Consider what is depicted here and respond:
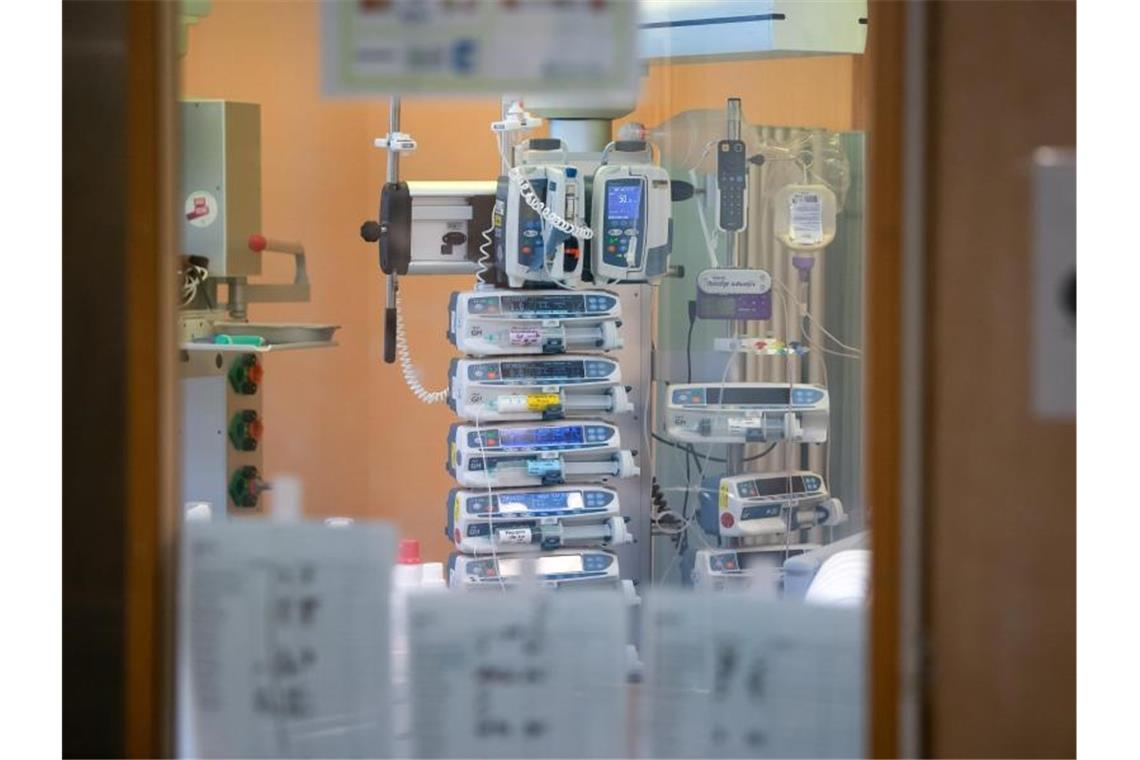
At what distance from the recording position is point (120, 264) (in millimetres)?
1583

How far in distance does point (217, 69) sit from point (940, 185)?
114 centimetres

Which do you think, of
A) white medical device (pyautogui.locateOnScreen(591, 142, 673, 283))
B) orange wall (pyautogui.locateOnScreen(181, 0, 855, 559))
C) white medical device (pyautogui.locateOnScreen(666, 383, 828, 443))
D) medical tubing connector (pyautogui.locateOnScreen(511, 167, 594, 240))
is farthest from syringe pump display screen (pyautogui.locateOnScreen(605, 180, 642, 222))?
white medical device (pyautogui.locateOnScreen(666, 383, 828, 443))

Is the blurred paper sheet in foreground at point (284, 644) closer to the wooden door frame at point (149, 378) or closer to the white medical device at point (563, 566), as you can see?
the wooden door frame at point (149, 378)

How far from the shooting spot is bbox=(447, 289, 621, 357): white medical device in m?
4.21

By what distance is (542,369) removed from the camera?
14.1 feet

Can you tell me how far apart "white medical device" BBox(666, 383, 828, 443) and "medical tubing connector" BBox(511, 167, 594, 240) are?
2.88 ft

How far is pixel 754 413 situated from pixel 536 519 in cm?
90

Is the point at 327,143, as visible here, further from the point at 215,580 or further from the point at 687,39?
the point at 215,580

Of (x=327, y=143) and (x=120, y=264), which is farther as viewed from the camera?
(x=327, y=143)

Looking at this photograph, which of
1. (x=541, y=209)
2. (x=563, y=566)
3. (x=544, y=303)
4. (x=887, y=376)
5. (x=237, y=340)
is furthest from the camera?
(x=544, y=303)

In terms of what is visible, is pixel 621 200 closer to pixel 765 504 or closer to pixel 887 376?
pixel 765 504

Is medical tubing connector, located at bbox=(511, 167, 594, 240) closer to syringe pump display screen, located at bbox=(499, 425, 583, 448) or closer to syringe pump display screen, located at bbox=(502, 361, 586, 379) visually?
syringe pump display screen, located at bbox=(502, 361, 586, 379)

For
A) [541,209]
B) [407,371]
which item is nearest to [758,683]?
[541,209]

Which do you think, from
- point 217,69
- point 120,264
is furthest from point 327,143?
point 120,264
